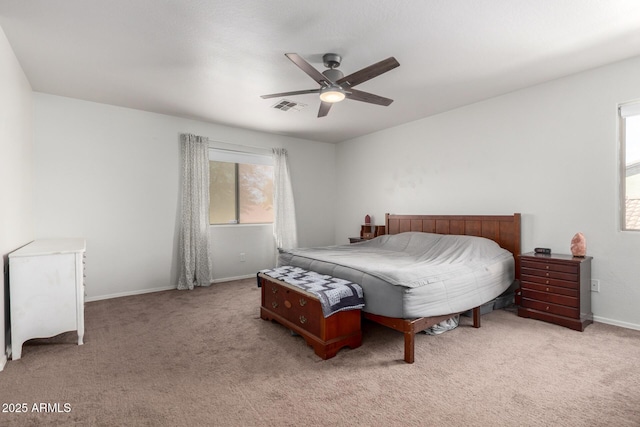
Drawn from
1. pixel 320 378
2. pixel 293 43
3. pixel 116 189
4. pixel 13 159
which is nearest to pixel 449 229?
pixel 320 378

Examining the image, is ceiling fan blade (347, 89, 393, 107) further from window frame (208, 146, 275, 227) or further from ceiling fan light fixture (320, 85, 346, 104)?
window frame (208, 146, 275, 227)

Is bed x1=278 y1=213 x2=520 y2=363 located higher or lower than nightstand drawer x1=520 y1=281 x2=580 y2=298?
higher

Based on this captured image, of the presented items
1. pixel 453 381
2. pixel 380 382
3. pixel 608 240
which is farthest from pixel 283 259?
pixel 608 240

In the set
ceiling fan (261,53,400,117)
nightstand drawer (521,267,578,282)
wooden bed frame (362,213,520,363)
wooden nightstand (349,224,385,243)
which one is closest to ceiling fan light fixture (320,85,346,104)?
ceiling fan (261,53,400,117)

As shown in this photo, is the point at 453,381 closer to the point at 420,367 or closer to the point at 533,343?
the point at 420,367

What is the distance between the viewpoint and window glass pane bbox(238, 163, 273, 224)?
5.70m

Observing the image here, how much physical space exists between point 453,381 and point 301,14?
9.35ft

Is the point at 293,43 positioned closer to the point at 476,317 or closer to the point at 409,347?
the point at 409,347

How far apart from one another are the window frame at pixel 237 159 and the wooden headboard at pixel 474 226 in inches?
100

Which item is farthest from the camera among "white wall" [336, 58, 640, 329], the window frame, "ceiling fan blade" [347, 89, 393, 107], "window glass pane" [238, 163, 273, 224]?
"window glass pane" [238, 163, 273, 224]

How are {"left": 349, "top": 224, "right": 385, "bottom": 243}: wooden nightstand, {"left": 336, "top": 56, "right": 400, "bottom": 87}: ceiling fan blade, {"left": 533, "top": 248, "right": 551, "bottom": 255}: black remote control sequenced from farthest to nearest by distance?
{"left": 349, "top": 224, "right": 385, "bottom": 243}: wooden nightstand
{"left": 533, "top": 248, "right": 551, "bottom": 255}: black remote control
{"left": 336, "top": 56, "right": 400, "bottom": 87}: ceiling fan blade

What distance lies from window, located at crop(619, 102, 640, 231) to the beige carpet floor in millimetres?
1131

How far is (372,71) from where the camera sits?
2.53 metres

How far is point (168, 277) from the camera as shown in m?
4.79
